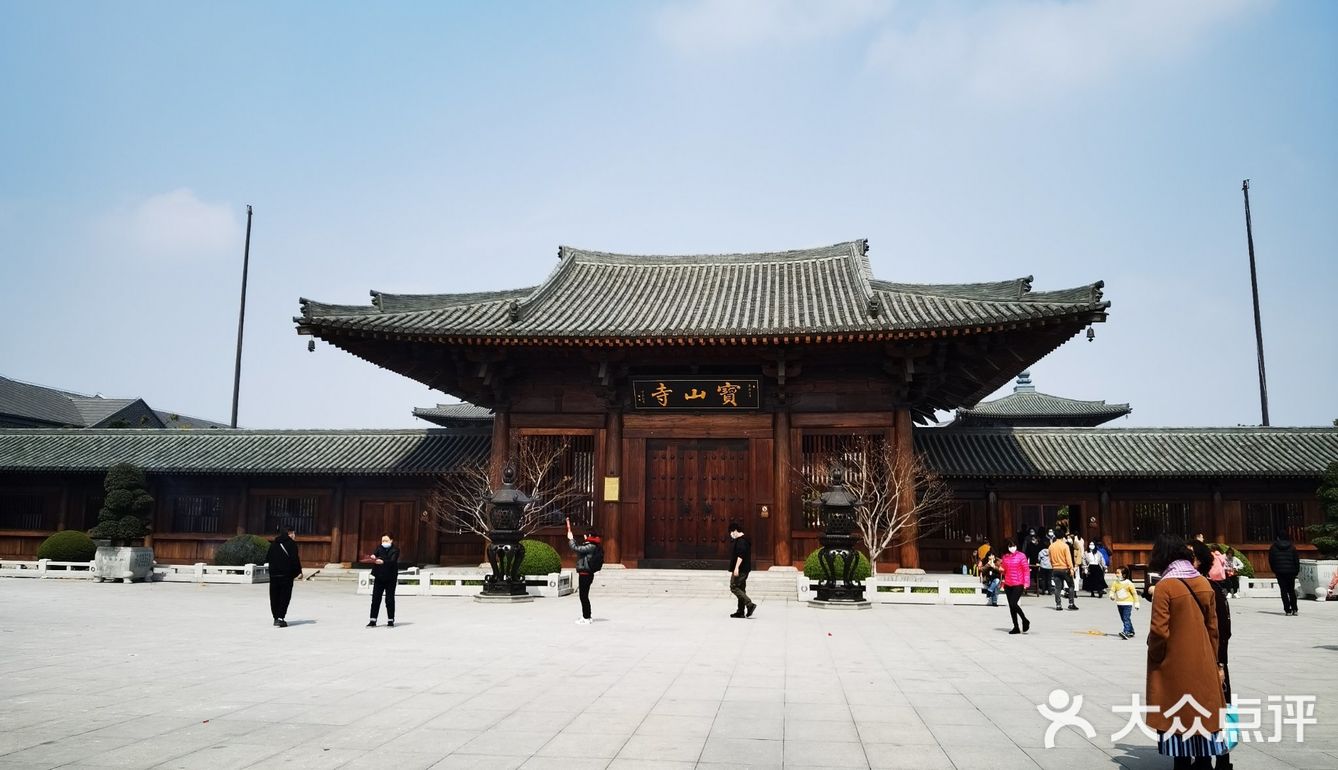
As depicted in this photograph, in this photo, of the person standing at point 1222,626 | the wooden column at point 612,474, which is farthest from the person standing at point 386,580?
the person standing at point 1222,626

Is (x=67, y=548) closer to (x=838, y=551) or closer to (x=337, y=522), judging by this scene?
(x=337, y=522)

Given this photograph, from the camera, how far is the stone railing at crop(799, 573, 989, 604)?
17844mm

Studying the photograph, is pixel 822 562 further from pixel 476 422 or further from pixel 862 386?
pixel 476 422

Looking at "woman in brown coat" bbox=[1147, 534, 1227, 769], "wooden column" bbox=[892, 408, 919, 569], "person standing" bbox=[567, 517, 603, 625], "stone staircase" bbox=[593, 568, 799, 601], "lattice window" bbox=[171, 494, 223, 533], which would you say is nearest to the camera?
"woman in brown coat" bbox=[1147, 534, 1227, 769]

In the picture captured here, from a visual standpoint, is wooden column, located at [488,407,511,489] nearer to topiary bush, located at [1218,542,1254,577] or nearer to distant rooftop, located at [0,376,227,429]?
topiary bush, located at [1218,542,1254,577]

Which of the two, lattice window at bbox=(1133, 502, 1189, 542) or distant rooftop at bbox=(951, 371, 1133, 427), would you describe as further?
distant rooftop at bbox=(951, 371, 1133, 427)

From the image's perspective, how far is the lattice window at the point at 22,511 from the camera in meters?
28.1

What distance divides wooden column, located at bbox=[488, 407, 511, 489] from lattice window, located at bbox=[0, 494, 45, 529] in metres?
16.6

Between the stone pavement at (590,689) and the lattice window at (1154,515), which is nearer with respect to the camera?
the stone pavement at (590,689)

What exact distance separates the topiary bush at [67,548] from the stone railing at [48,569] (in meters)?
0.24

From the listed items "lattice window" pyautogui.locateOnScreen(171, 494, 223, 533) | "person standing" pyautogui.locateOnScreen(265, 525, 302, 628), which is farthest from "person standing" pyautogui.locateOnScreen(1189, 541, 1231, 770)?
"lattice window" pyautogui.locateOnScreen(171, 494, 223, 533)

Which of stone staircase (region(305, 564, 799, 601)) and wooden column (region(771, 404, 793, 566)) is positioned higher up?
wooden column (region(771, 404, 793, 566))

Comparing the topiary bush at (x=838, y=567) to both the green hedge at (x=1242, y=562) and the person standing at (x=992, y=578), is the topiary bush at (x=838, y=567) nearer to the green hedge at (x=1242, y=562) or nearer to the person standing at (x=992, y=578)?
the person standing at (x=992, y=578)

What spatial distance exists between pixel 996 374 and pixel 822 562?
9750 millimetres
